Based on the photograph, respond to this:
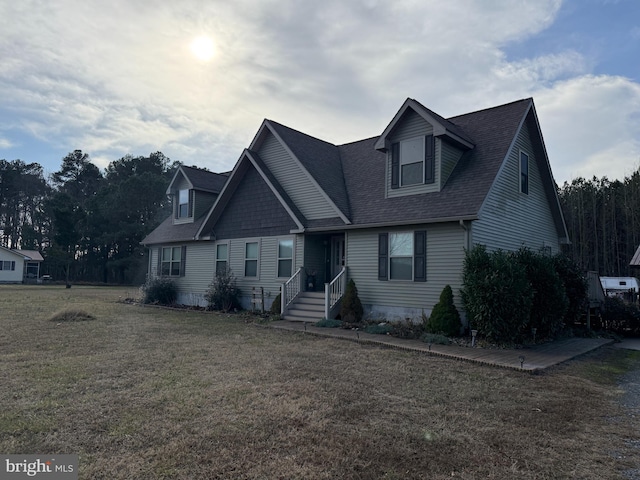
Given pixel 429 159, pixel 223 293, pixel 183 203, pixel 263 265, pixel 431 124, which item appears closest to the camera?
pixel 431 124

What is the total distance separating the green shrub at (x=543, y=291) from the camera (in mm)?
10766

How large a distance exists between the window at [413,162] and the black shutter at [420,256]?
1806mm

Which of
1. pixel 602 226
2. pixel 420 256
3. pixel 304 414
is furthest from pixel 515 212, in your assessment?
pixel 602 226

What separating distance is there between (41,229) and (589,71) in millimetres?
61942

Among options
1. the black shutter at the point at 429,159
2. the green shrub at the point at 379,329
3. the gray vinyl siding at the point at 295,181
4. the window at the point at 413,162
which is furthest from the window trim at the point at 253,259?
the black shutter at the point at 429,159

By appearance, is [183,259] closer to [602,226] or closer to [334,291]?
[334,291]

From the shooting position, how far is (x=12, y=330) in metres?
10.7

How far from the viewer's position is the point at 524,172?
13812mm

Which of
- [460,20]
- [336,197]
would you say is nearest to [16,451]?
[336,197]

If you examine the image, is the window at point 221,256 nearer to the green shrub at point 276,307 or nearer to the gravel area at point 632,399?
the green shrub at point 276,307

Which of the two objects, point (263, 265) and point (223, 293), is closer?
point (263, 265)

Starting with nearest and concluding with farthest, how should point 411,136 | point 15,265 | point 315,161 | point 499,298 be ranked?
point 499,298, point 411,136, point 315,161, point 15,265

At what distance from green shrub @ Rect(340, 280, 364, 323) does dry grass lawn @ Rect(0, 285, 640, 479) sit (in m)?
3.94

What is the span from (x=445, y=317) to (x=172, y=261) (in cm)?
1470
